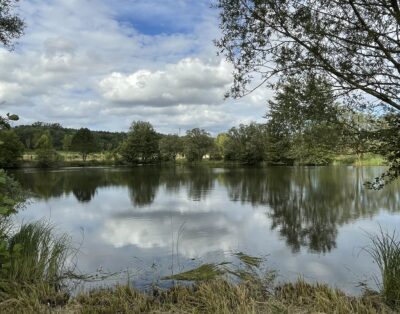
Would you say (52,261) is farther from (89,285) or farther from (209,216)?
(209,216)

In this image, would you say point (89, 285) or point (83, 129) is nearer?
point (89, 285)

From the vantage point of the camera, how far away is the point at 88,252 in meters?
13.5

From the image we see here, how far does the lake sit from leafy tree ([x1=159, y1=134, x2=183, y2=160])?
70.6 m

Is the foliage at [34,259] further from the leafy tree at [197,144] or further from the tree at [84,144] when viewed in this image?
the leafy tree at [197,144]

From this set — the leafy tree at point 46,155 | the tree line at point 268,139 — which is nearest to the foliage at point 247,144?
the tree line at point 268,139

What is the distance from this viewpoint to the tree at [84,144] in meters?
97.9

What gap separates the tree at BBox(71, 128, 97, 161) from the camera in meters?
97.9

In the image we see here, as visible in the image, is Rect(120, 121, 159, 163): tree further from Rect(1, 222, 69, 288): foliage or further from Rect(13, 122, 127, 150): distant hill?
Rect(1, 222, 69, 288): foliage

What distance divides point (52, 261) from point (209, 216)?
13453 millimetres

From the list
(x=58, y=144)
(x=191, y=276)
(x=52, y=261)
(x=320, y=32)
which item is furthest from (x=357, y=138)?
(x=58, y=144)

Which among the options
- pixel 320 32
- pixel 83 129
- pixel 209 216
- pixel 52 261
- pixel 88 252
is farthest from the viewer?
pixel 83 129

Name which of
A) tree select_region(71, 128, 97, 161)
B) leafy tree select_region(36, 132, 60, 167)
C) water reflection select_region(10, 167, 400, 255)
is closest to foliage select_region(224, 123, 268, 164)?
tree select_region(71, 128, 97, 161)

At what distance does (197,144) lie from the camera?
104 m

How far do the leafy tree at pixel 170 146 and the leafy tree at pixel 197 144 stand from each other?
2470 mm
